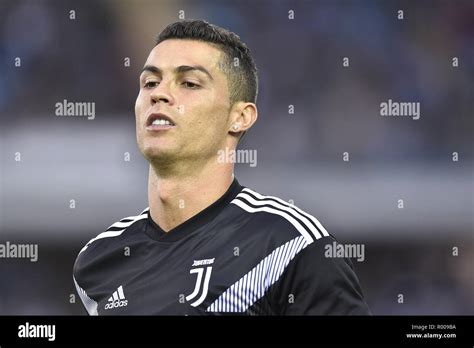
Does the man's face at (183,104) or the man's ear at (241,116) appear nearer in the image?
the man's face at (183,104)

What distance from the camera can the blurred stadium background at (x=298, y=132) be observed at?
645cm

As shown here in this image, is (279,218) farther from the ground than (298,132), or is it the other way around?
(298,132)

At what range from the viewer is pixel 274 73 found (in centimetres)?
704

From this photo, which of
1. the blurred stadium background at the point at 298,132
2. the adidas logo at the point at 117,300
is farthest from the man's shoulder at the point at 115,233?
the blurred stadium background at the point at 298,132

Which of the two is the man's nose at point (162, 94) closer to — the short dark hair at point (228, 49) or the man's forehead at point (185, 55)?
the man's forehead at point (185, 55)

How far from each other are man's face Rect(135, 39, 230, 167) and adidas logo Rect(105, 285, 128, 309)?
0.60 m

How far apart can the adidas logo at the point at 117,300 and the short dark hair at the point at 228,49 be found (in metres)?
0.98

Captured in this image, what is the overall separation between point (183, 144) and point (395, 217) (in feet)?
11.1

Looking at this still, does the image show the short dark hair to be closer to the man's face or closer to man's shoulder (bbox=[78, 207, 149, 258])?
the man's face

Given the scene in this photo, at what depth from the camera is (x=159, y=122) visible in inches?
135

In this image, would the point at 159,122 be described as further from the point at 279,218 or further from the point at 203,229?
the point at 279,218

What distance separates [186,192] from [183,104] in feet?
1.29

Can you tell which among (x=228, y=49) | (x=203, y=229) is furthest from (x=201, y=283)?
(x=228, y=49)

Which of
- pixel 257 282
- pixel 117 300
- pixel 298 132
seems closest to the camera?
pixel 257 282
